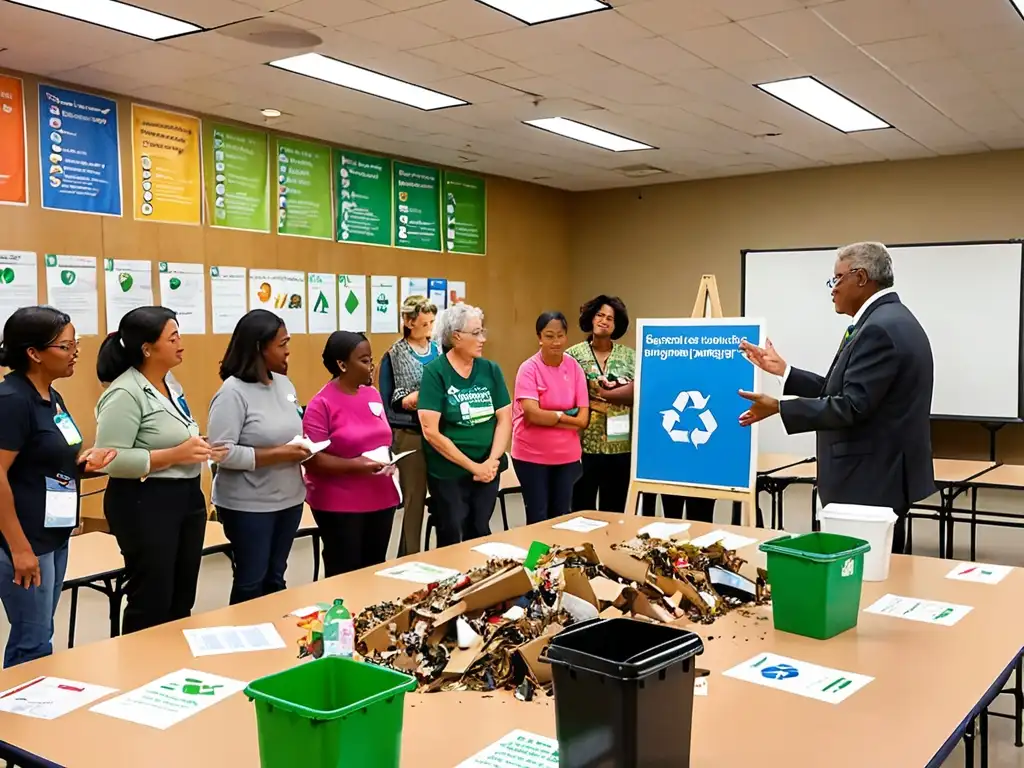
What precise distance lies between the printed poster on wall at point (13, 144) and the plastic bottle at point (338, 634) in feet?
13.2

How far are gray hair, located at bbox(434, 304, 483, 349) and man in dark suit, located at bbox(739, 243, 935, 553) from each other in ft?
4.10

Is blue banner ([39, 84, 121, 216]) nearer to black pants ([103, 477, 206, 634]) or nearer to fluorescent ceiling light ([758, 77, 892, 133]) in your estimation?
black pants ([103, 477, 206, 634])

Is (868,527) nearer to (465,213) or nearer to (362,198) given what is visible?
(362,198)

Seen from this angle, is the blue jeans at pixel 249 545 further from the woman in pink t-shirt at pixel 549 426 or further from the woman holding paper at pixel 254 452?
the woman in pink t-shirt at pixel 549 426

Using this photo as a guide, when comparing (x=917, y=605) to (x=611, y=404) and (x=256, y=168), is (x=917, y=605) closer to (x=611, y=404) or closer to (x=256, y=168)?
(x=611, y=404)

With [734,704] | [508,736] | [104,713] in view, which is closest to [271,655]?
[104,713]

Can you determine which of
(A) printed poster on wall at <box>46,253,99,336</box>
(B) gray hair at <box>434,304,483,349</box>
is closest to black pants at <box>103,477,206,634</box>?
(B) gray hair at <box>434,304,483,349</box>

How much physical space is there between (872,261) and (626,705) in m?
2.33

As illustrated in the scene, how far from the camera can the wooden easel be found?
3920 mm

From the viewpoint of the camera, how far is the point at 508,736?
153 centimetres

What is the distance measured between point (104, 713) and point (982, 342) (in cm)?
Answer: 706

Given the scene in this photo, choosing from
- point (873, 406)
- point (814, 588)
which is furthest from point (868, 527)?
point (873, 406)

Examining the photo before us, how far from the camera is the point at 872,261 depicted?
312 centimetres

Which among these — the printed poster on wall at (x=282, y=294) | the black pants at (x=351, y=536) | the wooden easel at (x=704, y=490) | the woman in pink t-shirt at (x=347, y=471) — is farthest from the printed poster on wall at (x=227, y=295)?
the wooden easel at (x=704, y=490)
